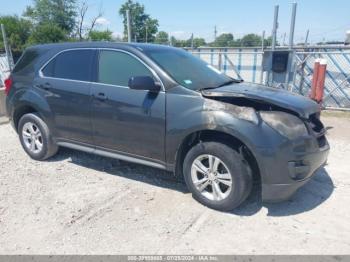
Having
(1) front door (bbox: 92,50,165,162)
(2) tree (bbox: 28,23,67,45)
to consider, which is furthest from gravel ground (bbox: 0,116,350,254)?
(2) tree (bbox: 28,23,67,45)

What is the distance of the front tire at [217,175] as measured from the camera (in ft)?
10.6

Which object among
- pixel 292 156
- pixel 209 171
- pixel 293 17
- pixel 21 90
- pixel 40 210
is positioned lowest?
pixel 40 210

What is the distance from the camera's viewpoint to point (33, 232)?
3117 mm

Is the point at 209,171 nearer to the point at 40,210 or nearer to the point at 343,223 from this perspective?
the point at 343,223

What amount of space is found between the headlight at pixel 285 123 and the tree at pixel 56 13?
5114cm

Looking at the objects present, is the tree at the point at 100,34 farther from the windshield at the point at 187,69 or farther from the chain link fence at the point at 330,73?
the windshield at the point at 187,69

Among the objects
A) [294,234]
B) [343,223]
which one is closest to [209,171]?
[294,234]

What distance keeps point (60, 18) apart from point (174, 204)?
52.4 meters

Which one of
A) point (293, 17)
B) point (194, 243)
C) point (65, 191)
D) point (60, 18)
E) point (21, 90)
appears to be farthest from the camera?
point (60, 18)

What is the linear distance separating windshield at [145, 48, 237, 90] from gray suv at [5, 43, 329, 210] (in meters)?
0.02

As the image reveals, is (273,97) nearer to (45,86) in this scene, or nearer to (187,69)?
(187,69)

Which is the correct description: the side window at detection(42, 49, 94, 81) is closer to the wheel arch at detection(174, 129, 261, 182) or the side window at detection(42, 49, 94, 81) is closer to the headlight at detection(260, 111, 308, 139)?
the wheel arch at detection(174, 129, 261, 182)

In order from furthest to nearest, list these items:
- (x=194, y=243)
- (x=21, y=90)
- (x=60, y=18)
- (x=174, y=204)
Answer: (x=60, y=18) < (x=21, y=90) < (x=174, y=204) < (x=194, y=243)

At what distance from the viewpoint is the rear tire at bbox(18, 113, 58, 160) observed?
4732 millimetres
